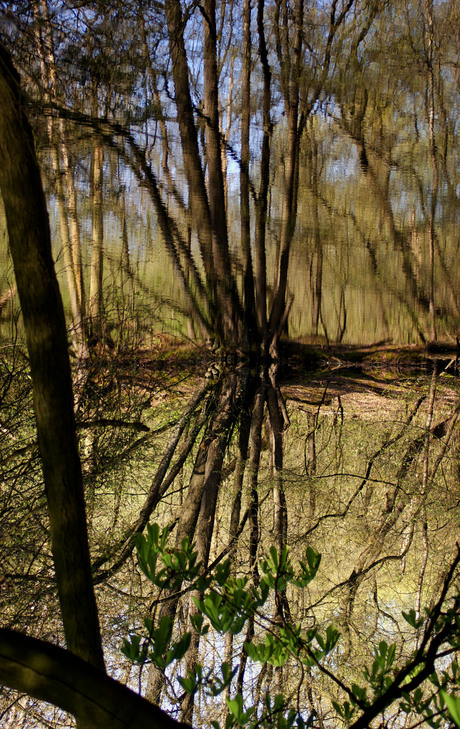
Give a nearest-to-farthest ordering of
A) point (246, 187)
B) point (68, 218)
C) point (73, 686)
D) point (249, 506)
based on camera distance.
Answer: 1. point (73, 686)
2. point (249, 506)
3. point (68, 218)
4. point (246, 187)

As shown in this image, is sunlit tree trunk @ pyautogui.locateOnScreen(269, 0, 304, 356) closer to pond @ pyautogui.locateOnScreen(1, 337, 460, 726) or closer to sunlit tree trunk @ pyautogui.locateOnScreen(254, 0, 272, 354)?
sunlit tree trunk @ pyautogui.locateOnScreen(254, 0, 272, 354)

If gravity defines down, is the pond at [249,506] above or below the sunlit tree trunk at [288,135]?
below

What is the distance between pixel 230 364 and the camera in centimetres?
163

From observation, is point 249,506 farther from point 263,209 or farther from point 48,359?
point 263,209

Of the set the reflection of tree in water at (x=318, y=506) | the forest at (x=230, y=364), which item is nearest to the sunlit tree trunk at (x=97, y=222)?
the forest at (x=230, y=364)

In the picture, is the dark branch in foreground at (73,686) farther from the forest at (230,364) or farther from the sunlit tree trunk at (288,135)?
the sunlit tree trunk at (288,135)

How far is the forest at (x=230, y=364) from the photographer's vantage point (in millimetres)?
389

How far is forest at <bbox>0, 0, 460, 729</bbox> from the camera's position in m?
0.39

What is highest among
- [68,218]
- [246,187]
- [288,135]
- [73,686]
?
[288,135]

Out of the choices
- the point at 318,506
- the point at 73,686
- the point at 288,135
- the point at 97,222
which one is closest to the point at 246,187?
the point at 288,135

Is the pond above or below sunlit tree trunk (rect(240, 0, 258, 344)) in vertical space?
below

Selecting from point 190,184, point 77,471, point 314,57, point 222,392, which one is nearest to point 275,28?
point 314,57

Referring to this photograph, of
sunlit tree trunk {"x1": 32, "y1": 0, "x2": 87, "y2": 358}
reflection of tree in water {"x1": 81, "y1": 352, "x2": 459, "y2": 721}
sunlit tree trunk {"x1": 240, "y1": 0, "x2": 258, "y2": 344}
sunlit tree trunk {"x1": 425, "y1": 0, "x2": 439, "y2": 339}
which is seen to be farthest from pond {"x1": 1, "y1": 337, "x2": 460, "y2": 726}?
sunlit tree trunk {"x1": 425, "y1": 0, "x2": 439, "y2": 339}

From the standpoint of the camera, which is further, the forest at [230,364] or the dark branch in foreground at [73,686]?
the forest at [230,364]
